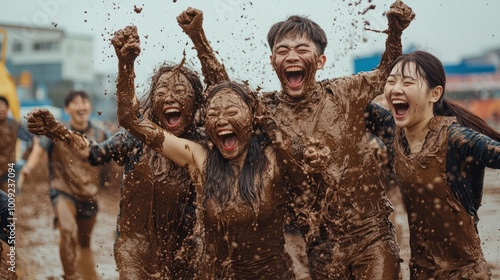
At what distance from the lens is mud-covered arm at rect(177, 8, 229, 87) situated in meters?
5.50

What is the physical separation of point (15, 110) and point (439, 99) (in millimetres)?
8991

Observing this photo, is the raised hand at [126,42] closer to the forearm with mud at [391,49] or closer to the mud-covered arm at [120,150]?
the mud-covered arm at [120,150]

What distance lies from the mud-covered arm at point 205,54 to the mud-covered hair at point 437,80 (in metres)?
1.15

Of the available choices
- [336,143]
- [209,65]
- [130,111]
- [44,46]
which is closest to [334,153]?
[336,143]

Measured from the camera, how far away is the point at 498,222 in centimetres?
1178

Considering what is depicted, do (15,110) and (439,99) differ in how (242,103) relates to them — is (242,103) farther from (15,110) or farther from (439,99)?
(15,110)

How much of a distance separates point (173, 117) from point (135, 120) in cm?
55

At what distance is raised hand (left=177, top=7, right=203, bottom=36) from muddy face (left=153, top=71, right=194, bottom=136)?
36 cm

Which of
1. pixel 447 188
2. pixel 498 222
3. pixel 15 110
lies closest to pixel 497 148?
pixel 447 188

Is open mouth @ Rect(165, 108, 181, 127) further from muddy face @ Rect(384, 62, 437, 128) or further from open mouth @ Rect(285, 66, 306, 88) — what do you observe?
muddy face @ Rect(384, 62, 437, 128)

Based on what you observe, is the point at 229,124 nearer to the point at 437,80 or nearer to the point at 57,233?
the point at 437,80

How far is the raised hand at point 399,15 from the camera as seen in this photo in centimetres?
526

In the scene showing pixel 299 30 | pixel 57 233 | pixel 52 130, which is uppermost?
pixel 299 30

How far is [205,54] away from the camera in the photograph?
5660 millimetres
